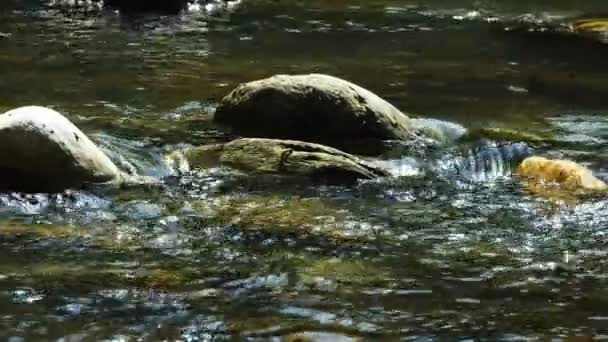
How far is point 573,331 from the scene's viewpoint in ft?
17.9

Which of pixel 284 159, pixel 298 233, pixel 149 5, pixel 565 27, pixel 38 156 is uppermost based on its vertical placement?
pixel 149 5

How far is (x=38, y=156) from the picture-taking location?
830cm

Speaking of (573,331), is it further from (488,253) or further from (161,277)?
(161,277)

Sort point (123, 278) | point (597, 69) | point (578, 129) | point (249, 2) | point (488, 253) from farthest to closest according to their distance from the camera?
1. point (249, 2)
2. point (597, 69)
3. point (578, 129)
4. point (488, 253)
5. point (123, 278)

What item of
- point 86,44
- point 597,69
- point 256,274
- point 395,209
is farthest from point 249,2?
point 256,274

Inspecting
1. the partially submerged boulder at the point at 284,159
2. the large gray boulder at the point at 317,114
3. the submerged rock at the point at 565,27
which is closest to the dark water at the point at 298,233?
the partially submerged boulder at the point at 284,159

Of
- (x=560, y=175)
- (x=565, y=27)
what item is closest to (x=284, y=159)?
(x=560, y=175)

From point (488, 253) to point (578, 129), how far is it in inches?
177

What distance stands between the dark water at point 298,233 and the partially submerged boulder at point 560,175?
267 mm

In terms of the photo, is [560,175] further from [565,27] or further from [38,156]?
[565,27]

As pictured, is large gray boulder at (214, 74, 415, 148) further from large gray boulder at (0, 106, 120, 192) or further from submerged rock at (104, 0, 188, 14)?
submerged rock at (104, 0, 188, 14)

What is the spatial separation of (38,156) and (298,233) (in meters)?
2.43

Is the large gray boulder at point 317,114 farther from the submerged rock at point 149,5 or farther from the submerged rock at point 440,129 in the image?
Result: the submerged rock at point 149,5

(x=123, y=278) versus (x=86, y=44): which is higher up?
(x=86, y=44)
